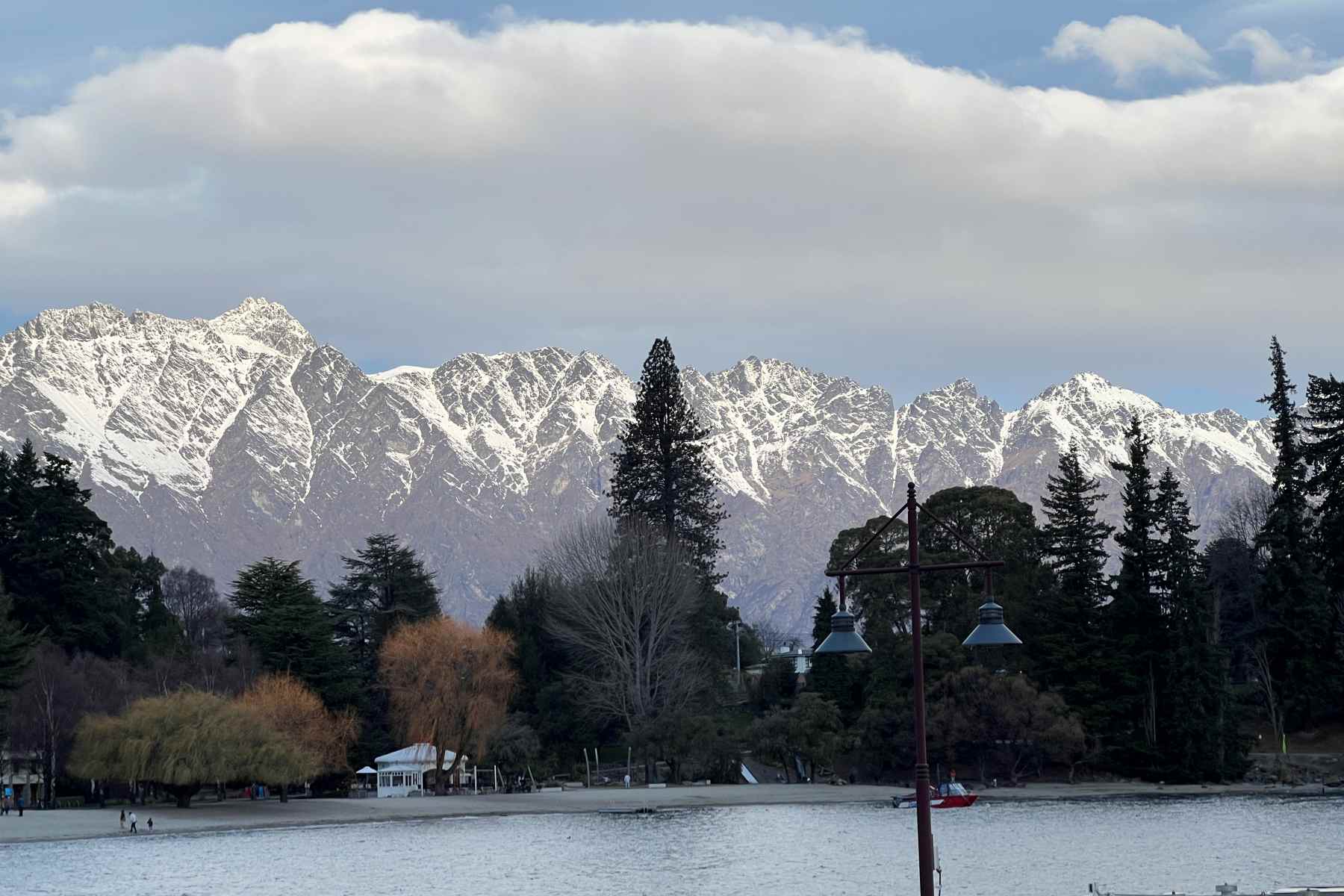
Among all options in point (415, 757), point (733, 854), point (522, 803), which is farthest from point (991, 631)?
point (415, 757)

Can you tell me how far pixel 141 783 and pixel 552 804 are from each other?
2407 centimetres

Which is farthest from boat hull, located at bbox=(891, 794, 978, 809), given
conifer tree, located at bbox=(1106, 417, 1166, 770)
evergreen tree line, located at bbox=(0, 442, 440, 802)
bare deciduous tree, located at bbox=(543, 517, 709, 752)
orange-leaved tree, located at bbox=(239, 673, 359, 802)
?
evergreen tree line, located at bbox=(0, 442, 440, 802)

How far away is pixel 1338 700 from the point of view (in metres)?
103

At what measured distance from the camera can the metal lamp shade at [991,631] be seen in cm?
2880

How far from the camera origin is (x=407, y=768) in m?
107

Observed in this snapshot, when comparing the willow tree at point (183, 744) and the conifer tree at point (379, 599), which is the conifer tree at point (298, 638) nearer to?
the conifer tree at point (379, 599)

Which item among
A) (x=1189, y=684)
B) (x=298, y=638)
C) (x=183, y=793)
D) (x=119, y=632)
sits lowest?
(x=183, y=793)

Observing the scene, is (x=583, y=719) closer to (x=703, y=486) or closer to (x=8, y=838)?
(x=703, y=486)

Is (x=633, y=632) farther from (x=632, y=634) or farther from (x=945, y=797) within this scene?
(x=945, y=797)

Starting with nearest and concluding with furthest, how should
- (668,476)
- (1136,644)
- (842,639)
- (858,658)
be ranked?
(842,639)
(1136,644)
(858,658)
(668,476)

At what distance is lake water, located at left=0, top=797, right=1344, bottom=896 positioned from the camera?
56.0 meters

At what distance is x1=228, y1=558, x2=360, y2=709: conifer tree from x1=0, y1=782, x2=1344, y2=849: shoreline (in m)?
6.32

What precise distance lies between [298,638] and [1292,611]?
184 feet

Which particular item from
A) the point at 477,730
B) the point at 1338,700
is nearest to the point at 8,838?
the point at 477,730
